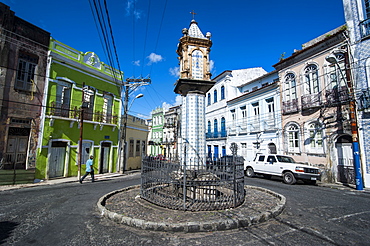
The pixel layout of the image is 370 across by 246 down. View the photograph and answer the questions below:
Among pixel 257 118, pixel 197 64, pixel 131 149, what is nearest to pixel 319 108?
pixel 257 118

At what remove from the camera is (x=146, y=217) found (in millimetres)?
5383

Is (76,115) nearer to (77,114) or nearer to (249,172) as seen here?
(77,114)

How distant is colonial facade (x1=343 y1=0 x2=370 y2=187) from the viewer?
11586 mm

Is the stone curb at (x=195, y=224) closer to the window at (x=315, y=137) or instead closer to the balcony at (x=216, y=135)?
the window at (x=315, y=137)

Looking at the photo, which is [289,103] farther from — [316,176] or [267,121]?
[316,176]

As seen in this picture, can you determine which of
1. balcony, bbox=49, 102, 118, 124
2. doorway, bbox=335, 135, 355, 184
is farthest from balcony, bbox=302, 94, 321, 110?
balcony, bbox=49, 102, 118, 124

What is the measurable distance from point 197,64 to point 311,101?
444 inches

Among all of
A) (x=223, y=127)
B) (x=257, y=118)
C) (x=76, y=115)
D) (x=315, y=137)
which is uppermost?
(x=257, y=118)

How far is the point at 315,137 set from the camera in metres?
14.9

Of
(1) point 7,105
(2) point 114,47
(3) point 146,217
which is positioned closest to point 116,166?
(1) point 7,105

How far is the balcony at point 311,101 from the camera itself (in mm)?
14664

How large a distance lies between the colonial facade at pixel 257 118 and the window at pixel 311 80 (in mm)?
2684

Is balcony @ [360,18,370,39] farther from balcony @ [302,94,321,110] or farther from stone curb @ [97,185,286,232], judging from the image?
stone curb @ [97,185,286,232]

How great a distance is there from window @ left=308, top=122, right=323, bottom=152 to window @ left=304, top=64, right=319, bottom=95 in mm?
2612
